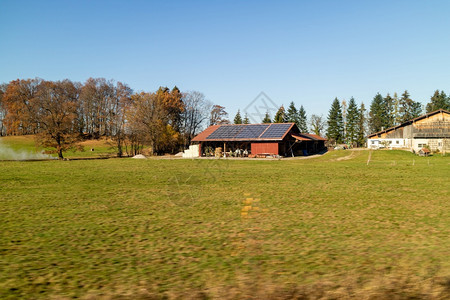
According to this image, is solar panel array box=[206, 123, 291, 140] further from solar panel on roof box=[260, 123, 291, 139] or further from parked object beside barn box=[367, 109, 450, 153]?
parked object beside barn box=[367, 109, 450, 153]

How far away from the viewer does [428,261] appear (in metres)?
5.82

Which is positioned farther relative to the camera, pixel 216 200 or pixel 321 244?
pixel 216 200

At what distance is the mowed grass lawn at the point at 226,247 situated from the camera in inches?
189

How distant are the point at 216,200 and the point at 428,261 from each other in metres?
8.11

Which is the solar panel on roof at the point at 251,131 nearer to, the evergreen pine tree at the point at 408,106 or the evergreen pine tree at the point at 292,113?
the evergreen pine tree at the point at 292,113

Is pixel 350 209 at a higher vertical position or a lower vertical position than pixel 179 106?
lower

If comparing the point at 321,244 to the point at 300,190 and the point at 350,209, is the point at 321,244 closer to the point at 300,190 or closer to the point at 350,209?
the point at 350,209

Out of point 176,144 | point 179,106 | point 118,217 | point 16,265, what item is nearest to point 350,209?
point 118,217

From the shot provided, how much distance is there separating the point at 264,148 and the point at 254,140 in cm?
183

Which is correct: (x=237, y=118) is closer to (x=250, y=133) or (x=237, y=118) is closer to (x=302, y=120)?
(x=302, y=120)

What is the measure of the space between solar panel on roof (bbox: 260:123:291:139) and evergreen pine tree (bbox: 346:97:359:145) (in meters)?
53.5

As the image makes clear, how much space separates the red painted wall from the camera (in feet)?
148

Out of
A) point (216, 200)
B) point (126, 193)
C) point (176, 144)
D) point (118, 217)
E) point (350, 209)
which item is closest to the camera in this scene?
point (118, 217)

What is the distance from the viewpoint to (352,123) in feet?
311
